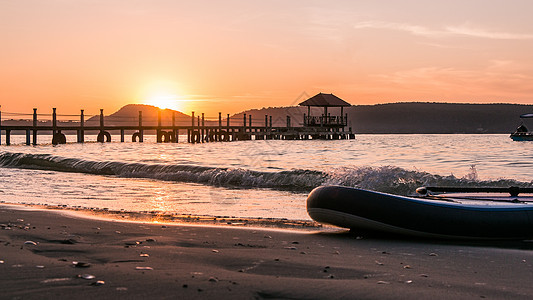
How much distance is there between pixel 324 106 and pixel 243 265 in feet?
193

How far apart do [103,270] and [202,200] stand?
22.9 ft

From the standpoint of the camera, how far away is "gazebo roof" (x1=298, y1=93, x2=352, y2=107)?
61.5 metres

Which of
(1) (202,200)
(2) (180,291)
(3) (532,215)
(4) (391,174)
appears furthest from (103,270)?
(4) (391,174)

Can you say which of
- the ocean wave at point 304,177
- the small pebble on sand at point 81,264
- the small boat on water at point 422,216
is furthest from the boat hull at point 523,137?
the small pebble on sand at point 81,264

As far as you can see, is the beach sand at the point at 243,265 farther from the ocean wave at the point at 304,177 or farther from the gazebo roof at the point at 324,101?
the gazebo roof at the point at 324,101

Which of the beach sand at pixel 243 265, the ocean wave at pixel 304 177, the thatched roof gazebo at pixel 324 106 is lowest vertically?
the ocean wave at pixel 304 177

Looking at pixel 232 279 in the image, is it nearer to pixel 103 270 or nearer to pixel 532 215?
pixel 103 270

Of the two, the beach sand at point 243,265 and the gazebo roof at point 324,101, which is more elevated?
the gazebo roof at point 324,101

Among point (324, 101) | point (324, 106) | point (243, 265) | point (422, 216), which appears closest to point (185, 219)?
point (422, 216)

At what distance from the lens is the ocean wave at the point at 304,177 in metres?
14.9

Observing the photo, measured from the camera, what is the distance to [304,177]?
16.1 meters

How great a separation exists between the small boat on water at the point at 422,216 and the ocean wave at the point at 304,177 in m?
7.64

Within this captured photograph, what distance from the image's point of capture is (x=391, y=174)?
601 inches

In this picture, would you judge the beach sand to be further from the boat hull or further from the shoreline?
the boat hull
